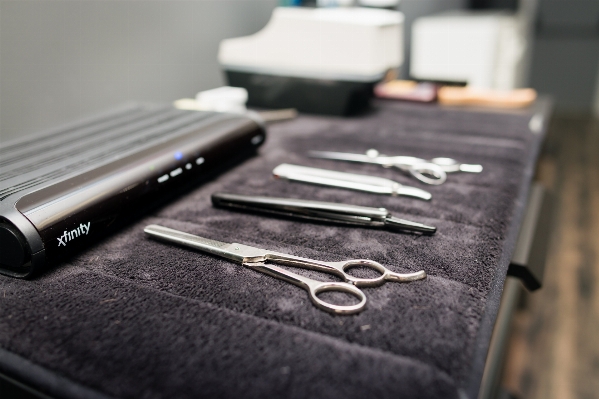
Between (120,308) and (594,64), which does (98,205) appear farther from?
(594,64)

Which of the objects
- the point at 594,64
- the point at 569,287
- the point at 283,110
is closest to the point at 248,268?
the point at 283,110

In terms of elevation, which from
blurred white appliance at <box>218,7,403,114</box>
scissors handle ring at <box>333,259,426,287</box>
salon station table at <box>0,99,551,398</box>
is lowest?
salon station table at <box>0,99,551,398</box>

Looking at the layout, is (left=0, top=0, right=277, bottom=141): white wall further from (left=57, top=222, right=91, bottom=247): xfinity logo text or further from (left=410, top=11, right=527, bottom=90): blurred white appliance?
(left=410, top=11, right=527, bottom=90): blurred white appliance

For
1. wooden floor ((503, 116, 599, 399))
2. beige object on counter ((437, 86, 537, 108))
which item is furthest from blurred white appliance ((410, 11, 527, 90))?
beige object on counter ((437, 86, 537, 108))

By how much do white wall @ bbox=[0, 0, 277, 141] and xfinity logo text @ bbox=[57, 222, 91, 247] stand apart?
328 mm

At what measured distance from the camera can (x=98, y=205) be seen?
39 centimetres

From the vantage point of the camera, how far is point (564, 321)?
109 cm

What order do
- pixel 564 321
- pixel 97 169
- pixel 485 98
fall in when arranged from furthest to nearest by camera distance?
pixel 564 321 → pixel 485 98 → pixel 97 169

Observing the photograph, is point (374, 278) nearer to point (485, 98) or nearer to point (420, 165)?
point (420, 165)

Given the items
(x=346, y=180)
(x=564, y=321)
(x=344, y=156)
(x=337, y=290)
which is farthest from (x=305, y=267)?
(x=564, y=321)

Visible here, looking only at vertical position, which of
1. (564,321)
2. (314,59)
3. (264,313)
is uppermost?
(314,59)

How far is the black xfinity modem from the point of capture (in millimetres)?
347

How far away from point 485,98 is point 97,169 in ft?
2.36

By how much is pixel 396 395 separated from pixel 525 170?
436mm
